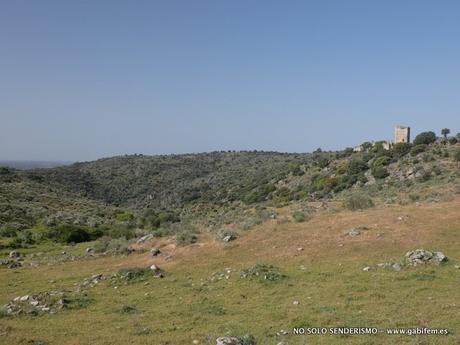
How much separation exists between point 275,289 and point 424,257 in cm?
587

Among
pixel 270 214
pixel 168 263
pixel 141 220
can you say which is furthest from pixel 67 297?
pixel 141 220

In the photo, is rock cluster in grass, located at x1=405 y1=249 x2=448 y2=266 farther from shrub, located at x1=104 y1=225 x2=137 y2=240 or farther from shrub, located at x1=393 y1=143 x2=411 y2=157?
shrub, located at x1=393 y1=143 x2=411 y2=157

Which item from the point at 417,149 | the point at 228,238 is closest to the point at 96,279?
the point at 228,238

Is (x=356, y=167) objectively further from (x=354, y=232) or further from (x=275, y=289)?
(x=275, y=289)

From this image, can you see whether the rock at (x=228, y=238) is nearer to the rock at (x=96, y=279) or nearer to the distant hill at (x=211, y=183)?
the rock at (x=96, y=279)

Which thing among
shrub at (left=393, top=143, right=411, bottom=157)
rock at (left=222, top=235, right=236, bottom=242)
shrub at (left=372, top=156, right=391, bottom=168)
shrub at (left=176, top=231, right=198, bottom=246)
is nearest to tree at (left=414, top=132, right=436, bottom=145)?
shrub at (left=393, top=143, right=411, bottom=157)

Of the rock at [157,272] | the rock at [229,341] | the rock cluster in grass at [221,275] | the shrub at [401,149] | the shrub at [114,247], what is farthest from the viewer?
the shrub at [401,149]

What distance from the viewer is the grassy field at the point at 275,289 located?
1146 centimetres

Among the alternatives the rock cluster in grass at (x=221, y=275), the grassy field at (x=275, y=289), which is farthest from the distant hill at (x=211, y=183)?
the rock cluster in grass at (x=221, y=275)

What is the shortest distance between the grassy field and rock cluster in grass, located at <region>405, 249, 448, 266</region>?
0.44 m

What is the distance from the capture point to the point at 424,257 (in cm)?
1681

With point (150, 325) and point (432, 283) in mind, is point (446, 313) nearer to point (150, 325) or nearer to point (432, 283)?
→ point (432, 283)

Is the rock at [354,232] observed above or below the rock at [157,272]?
above

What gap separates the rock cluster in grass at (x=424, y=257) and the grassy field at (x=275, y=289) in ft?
1.43
